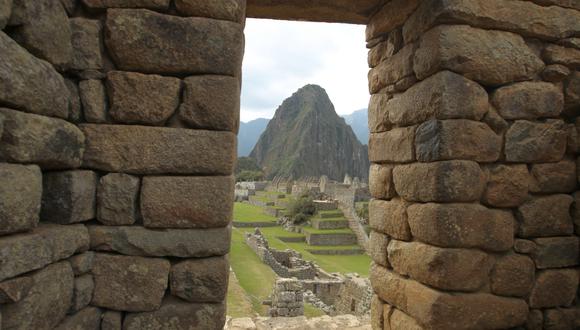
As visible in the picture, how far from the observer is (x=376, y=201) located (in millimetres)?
4551

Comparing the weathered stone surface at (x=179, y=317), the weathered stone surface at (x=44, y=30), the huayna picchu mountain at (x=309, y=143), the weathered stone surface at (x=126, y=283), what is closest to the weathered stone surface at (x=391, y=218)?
the weathered stone surface at (x=179, y=317)

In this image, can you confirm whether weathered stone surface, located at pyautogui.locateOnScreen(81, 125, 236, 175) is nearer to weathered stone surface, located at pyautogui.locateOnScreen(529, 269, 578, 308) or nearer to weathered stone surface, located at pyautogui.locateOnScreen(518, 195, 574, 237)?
weathered stone surface, located at pyautogui.locateOnScreen(518, 195, 574, 237)

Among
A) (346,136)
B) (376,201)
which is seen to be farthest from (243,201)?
(346,136)

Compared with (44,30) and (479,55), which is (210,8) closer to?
(44,30)

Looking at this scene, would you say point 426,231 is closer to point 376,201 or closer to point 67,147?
point 376,201

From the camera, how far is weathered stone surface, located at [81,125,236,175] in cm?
288

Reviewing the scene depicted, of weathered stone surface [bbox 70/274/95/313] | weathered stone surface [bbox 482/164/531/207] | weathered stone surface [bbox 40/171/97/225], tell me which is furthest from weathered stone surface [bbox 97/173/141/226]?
weathered stone surface [bbox 482/164/531/207]

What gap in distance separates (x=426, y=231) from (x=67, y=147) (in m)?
2.77

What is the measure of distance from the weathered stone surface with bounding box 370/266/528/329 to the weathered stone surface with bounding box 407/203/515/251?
417 mm

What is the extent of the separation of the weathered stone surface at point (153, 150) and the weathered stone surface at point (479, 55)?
1.92 m

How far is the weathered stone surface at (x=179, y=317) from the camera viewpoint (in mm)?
2889

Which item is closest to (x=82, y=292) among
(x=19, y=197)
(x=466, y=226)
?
(x=19, y=197)

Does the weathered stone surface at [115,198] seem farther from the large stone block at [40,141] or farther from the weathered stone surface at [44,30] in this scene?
the weathered stone surface at [44,30]

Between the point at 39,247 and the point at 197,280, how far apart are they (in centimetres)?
102
